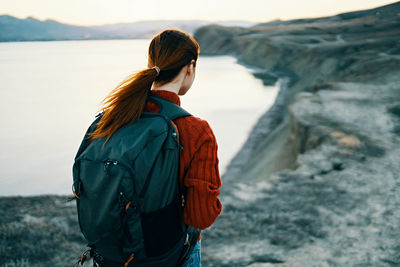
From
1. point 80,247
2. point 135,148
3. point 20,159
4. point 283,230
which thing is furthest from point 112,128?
point 20,159

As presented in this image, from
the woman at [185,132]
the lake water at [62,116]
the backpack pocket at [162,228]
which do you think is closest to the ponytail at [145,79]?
the woman at [185,132]

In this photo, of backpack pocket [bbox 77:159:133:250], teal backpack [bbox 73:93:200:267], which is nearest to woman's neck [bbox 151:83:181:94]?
teal backpack [bbox 73:93:200:267]

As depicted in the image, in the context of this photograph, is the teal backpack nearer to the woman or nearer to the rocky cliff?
the woman

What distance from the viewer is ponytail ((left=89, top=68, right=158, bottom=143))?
1.62 metres

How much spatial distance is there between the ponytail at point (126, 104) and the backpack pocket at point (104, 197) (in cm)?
17

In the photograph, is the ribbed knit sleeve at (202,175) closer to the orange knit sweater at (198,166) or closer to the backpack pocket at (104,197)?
the orange knit sweater at (198,166)

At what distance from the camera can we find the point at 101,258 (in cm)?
175

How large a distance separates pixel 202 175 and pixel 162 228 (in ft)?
1.26

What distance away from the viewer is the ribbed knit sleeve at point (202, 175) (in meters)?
1.62

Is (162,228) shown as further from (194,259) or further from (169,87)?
(169,87)

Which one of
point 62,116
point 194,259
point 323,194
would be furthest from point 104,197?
point 62,116

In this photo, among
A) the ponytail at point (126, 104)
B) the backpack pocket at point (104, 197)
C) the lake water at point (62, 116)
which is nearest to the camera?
the backpack pocket at point (104, 197)

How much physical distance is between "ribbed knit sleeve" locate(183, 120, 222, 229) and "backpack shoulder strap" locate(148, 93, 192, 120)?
13 centimetres

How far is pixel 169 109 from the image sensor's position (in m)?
1.69
